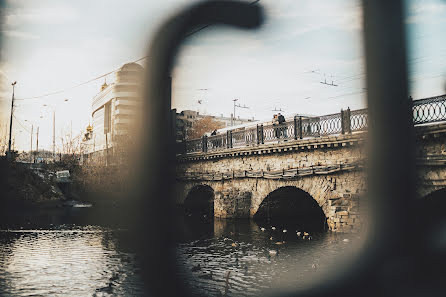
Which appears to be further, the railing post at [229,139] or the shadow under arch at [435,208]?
the railing post at [229,139]

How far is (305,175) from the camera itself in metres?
13.9

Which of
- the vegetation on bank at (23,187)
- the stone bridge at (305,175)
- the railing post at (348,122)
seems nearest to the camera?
the stone bridge at (305,175)

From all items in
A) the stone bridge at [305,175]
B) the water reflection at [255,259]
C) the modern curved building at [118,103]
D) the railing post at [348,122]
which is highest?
the modern curved building at [118,103]

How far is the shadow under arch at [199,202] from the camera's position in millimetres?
Result: 23562

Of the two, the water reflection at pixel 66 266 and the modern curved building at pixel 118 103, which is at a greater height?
the modern curved building at pixel 118 103

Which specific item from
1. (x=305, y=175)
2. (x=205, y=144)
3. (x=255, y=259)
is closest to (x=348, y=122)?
(x=305, y=175)

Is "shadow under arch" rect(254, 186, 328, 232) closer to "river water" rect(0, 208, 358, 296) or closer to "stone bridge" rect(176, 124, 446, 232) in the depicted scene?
"stone bridge" rect(176, 124, 446, 232)

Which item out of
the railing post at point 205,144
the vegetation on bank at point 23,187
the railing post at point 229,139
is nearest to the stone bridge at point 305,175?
the railing post at point 205,144

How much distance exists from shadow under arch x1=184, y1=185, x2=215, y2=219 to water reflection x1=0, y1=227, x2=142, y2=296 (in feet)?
33.3

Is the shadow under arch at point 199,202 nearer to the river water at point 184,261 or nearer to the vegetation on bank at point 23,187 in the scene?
the river water at point 184,261

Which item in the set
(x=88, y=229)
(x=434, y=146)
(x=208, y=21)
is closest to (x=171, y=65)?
(x=208, y=21)

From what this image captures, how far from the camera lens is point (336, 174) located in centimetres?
1285

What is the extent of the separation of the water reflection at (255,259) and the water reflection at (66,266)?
1.42 m

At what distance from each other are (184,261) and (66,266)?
2875 mm
